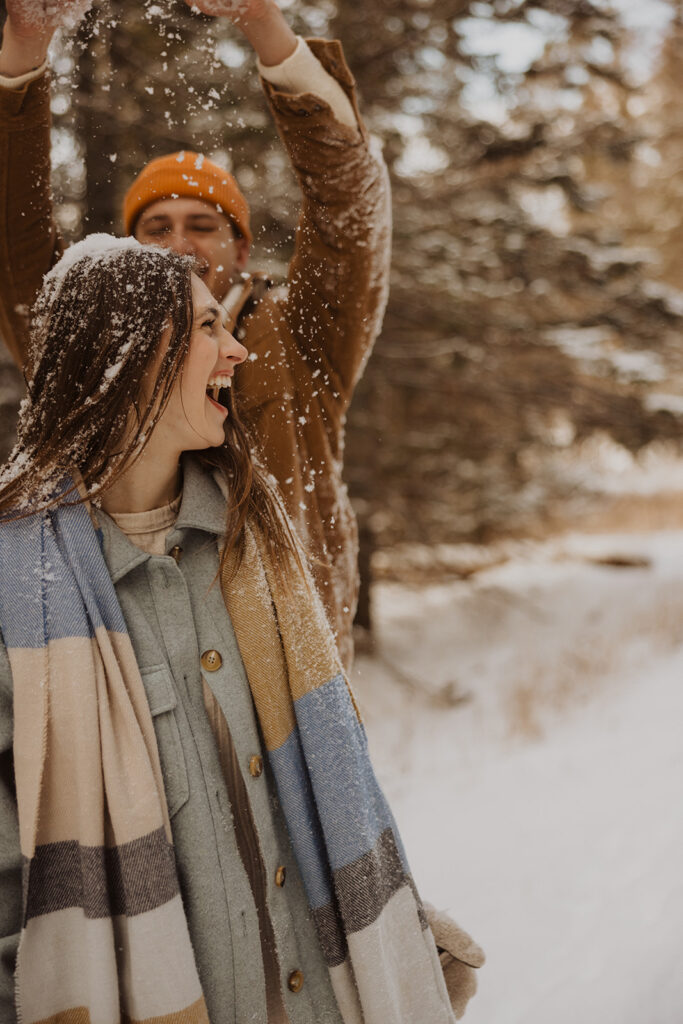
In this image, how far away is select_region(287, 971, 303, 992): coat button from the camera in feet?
4.32

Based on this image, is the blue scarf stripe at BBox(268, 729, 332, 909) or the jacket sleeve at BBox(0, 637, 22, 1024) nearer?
the jacket sleeve at BBox(0, 637, 22, 1024)

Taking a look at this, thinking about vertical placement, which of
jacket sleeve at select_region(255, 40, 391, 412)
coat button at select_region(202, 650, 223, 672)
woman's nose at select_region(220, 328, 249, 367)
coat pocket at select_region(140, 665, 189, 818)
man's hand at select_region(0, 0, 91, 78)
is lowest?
coat pocket at select_region(140, 665, 189, 818)

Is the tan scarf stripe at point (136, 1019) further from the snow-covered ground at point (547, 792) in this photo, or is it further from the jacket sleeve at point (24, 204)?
the jacket sleeve at point (24, 204)

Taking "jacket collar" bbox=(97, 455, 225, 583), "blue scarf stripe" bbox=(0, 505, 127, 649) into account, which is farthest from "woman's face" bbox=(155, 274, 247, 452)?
"blue scarf stripe" bbox=(0, 505, 127, 649)

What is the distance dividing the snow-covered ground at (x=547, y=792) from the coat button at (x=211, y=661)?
2.13 ft

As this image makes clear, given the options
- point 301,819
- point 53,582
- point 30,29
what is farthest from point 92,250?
point 301,819

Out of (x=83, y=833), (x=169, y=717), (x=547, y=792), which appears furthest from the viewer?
(x=547, y=792)

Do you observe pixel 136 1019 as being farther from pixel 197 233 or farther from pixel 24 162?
pixel 24 162

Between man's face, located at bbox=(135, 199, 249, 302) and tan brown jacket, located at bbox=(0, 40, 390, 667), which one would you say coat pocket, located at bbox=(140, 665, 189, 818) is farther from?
man's face, located at bbox=(135, 199, 249, 302)

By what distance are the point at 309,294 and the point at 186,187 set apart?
1.04 feet

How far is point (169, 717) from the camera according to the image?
1.26 meters

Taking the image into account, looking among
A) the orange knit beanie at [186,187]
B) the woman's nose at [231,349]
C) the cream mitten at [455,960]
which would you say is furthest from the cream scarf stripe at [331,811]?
the orange knit beanie at [186,187]

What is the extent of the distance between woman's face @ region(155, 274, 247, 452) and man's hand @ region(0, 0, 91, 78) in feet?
1.65

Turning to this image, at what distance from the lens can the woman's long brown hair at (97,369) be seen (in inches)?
47.8
